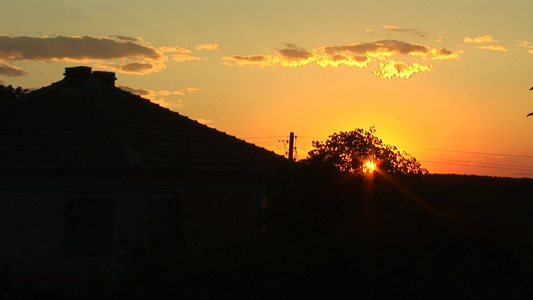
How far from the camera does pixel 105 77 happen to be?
21859 millimetres

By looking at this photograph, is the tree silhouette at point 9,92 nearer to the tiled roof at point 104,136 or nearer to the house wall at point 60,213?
the tiled roof at point 104,136

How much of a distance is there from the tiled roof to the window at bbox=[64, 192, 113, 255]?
841 millimetres

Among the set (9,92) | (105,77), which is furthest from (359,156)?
(9,92)

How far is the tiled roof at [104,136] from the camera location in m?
17.8

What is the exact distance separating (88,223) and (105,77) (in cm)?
596

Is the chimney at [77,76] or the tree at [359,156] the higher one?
the chimney at [77,76]

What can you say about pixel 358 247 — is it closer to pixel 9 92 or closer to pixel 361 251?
pixel 361 251

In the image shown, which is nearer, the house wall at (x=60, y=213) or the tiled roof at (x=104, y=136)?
the house wall at (x=60, y=213)

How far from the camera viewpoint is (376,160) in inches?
496

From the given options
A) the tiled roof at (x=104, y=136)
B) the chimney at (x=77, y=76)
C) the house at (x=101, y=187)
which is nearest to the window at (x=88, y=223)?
the house at (x=101, y=187)

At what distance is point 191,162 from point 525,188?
2183 cm

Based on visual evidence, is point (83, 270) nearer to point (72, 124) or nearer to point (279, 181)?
point (72, 124)

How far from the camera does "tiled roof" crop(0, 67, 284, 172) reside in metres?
17.8

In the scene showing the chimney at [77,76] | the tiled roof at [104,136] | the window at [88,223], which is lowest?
the window at [88,223]
